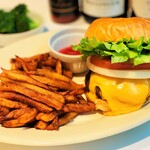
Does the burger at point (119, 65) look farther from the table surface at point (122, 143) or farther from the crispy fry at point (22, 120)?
the crispy fry at point (22, 120)

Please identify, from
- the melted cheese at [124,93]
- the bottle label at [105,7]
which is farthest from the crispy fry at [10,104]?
the bottle label at [105,7]

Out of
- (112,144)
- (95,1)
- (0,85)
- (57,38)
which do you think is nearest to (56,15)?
(95,1)

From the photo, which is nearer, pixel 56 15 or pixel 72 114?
pixel 72 114

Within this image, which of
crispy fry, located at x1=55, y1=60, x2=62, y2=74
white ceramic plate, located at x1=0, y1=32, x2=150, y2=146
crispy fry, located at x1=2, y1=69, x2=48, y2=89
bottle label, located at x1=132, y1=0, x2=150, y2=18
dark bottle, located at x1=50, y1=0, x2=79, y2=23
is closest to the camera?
white ceramic plate, located at x1=0, y1=32, x2=150, y2=146

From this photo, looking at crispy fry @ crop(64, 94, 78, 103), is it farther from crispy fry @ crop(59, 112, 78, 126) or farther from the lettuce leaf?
the lettuce leaf

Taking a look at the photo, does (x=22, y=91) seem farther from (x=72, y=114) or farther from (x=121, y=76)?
(x=121, y=76)

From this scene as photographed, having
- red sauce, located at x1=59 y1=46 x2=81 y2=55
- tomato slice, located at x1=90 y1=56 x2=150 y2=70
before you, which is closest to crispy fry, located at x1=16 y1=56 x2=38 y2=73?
red sauce, located at x1=59 y1=46 x2=81 y2=55
